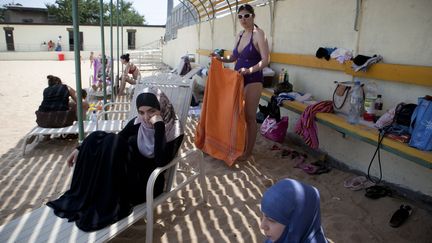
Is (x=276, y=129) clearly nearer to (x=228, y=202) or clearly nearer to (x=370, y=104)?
(x=370, y=104)

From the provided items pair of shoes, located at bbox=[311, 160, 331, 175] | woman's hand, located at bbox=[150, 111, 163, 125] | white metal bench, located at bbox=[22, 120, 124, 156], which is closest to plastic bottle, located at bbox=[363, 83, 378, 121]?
pair of shoes, located at bbox=[311, 160, 331, 175]

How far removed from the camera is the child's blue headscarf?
1.25m

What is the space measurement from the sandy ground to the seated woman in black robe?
0.38 m

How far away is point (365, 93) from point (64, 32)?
Answer: 30103mm

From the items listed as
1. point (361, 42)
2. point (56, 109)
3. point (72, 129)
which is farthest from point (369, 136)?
point (56, 109)

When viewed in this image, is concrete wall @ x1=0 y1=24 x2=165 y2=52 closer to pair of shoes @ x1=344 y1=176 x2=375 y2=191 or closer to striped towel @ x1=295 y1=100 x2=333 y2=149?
striped towel @ x1=295 y1=100 x2=333 y2=149

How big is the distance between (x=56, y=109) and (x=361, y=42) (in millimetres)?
3965

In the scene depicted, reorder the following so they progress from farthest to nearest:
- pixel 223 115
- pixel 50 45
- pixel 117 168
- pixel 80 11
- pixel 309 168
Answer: pixel 80 11 < pixel 50 45 < pixel 223 115 < pixel 309 168 < pixel 117 168

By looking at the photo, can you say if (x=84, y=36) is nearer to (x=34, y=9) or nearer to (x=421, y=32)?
(x=34, y=9)

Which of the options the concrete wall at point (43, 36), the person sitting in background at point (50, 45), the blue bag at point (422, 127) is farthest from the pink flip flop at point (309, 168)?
the person sitting in background at point (50, 45)

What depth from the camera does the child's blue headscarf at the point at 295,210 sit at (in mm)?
1252

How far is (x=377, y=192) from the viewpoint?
9.86 ft

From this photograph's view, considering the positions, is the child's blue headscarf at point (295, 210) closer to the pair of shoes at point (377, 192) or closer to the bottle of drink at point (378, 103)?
the pair of shoes at point (377, 192)

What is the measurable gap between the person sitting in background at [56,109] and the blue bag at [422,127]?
161 inches
